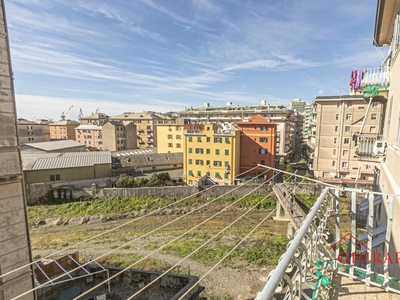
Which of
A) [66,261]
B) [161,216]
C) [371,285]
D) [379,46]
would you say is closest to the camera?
[371,285]

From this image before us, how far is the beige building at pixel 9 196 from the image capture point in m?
4.43

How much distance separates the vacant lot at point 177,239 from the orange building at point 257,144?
16.5 ft

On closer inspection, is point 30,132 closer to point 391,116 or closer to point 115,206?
point 115,206

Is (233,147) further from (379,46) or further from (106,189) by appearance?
(379,46)

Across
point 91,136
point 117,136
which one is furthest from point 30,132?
point 117,136

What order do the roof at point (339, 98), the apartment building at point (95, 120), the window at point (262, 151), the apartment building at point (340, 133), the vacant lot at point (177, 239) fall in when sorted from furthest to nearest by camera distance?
the apartment building at point (95, 120) < the window at point (262, 151) < the apartment building at point (340, 133) < the roof at point (339, 98) < the vacant lot at point (177, 239)

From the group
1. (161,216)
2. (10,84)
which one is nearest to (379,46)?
(10,84)

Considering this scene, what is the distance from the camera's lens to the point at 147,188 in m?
22.7

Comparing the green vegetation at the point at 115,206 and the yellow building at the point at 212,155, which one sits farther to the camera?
the yellow building at the point at 212,155

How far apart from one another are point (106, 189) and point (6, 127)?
1958 centimetres

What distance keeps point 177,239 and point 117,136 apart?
31.8 m

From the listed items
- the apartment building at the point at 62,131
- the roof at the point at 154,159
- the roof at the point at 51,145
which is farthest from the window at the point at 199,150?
the apartment building at the point at 62,131

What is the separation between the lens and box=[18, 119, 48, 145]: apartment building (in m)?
48.7

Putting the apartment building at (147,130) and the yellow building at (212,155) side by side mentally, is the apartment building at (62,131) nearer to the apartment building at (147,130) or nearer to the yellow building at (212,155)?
the apartment building at (147,130)
